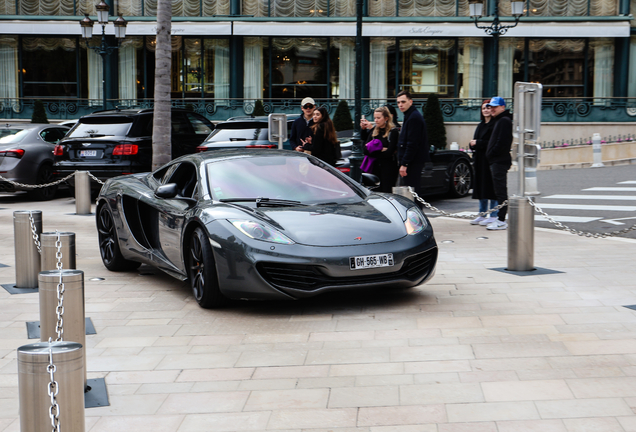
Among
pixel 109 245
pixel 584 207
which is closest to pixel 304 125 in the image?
pixel 109 245

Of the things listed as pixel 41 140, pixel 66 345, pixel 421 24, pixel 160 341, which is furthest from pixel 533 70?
pixel 66 345

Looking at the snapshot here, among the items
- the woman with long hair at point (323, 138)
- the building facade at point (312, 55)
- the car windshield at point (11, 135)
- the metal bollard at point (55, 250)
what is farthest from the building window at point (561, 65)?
the metal bollard at point (55, 250)

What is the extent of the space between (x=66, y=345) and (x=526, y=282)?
16.8 ft

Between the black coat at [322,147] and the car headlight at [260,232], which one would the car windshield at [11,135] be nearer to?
the black coat at [322,147]

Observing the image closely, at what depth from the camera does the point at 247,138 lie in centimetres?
1439

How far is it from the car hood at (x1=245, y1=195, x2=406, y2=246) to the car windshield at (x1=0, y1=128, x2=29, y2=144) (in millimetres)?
11035

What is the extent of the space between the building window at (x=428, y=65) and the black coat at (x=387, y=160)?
21.1 metres

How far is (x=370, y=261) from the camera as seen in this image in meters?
6.20

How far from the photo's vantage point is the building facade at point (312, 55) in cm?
3153

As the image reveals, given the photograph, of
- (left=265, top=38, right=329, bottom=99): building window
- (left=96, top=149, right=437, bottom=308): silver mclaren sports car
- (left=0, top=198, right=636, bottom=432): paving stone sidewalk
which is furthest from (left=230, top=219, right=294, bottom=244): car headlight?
(left=265, top=38, right=329, bottom=99): building window

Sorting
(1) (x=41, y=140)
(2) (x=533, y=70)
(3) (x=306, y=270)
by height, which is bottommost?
(3) (x=306, y=270)

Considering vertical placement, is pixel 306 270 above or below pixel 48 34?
below

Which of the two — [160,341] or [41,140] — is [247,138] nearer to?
[41,140]

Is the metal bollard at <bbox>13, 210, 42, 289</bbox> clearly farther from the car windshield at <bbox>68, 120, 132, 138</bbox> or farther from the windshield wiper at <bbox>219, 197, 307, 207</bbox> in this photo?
the car windshield at <bbox>68, 120, 132, 138</bbox>
